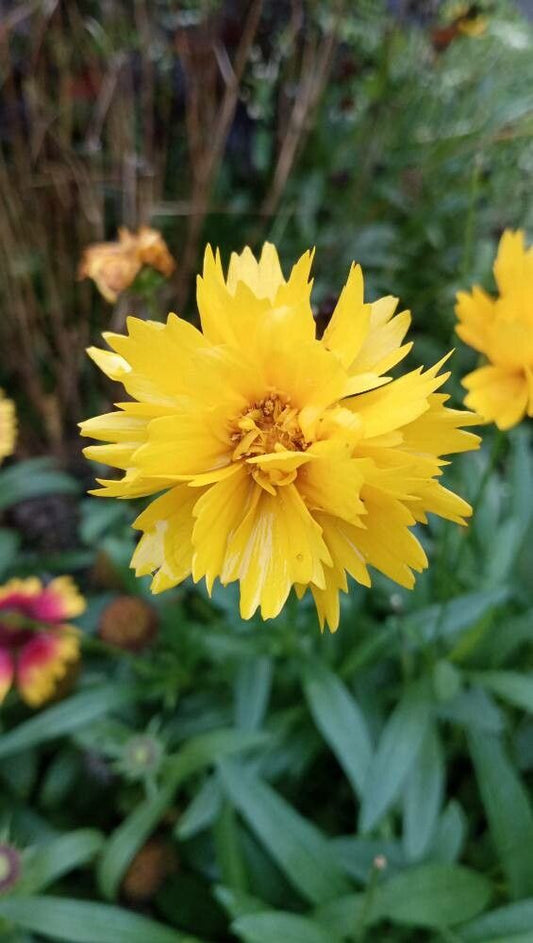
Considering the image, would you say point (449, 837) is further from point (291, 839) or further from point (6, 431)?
point (6, 431)

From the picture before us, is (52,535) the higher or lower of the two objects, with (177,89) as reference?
lower

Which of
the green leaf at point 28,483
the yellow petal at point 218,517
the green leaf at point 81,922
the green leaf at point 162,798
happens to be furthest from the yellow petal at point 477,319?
the green leaf at point 28,483

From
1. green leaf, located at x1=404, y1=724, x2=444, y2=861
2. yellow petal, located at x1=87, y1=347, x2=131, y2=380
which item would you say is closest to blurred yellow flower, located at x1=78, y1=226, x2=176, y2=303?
yellow petal, located at x1=87, y1=347, x2=131, y2=380

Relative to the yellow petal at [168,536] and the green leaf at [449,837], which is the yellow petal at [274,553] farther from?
the green leaf at [449,837]

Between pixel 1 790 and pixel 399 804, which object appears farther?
pixel 1 790

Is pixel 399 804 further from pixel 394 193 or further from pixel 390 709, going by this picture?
pixel 394 193

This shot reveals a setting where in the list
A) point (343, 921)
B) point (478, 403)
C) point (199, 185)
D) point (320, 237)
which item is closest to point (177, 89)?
point (199, 185)

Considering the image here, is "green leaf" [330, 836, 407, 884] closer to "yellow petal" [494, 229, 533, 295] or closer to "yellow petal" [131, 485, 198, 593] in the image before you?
"yellow petal" [131, 485, 198, 593]
